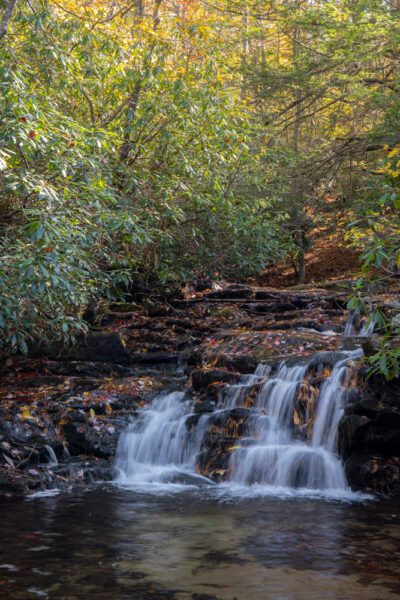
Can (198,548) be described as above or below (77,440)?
below

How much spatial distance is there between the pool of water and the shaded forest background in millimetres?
2167

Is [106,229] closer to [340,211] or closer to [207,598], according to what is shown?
[207,598]

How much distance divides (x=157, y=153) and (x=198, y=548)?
8415 mm

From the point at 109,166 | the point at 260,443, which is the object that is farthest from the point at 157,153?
the point at 260,443

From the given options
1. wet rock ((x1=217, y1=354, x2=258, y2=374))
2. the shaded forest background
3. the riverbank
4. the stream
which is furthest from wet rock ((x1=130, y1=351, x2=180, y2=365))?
wet rock ((x1=217, y1=354, x2=258, y2=374))

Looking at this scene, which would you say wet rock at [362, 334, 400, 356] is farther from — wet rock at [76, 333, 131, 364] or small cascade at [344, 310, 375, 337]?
wet rock at [76, 333, 131, 364]

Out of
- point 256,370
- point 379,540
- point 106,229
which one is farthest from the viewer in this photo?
point 256,370

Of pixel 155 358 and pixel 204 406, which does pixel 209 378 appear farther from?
pixel 155 358

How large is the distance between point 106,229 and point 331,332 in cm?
578

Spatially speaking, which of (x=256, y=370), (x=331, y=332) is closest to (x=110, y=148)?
(x=256, y=370)

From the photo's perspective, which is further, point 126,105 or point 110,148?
point 126,105

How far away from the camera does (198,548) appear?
4.78 m

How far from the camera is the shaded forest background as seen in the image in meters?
7.21

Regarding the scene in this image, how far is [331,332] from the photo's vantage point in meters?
12.4
